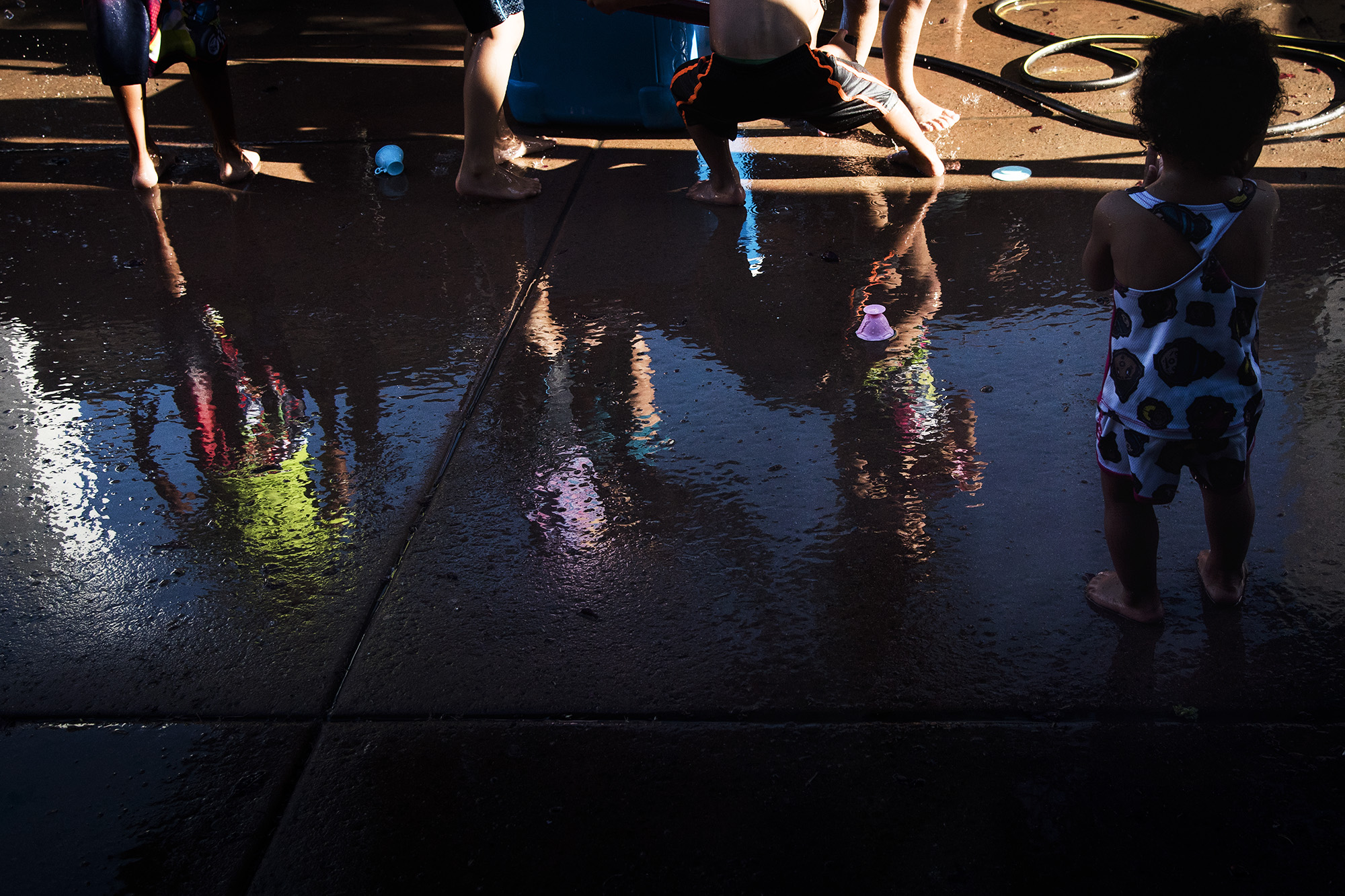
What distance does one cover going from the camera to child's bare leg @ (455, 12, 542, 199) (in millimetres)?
3756

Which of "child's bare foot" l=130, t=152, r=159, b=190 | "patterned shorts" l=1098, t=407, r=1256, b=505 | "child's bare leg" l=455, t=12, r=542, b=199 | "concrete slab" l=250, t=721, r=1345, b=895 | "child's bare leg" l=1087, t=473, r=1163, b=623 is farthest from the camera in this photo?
"child's bare foot" l=130, t=152, r=159, b=190

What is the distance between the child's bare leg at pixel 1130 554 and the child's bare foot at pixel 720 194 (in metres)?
2.31

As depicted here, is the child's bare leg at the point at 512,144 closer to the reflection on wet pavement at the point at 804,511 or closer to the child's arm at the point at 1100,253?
the reflection on wet pavement at the point at 804,511

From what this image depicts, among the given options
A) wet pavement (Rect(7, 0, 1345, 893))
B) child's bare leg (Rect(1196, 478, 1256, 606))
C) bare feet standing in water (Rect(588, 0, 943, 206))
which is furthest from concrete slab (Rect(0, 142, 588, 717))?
child's bare leg (Rect(1196, 478, 1256, 606))

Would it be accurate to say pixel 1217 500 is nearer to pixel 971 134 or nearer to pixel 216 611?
pixel 216 611

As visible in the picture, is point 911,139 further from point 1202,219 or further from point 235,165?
point 235,165

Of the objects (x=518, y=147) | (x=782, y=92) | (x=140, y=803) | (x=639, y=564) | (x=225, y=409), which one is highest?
(x=782, y=92)

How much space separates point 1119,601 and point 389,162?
360 centimetres

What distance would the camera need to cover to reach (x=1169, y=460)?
1.77 meters

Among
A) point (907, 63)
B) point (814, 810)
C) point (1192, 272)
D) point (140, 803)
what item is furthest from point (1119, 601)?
point (907, 63)

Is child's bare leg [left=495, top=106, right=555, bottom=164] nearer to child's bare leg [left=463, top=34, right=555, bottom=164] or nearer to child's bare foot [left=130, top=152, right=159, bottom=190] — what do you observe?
child's bare leg [left=463, top=34, right=555, bottom=164]

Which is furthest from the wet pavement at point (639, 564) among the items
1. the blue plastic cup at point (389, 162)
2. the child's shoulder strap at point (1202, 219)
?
the child's shoulder strap at point (1202, 219)

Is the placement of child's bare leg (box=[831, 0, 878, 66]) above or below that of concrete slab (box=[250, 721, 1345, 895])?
above

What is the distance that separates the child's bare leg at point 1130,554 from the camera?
6.18 ft
